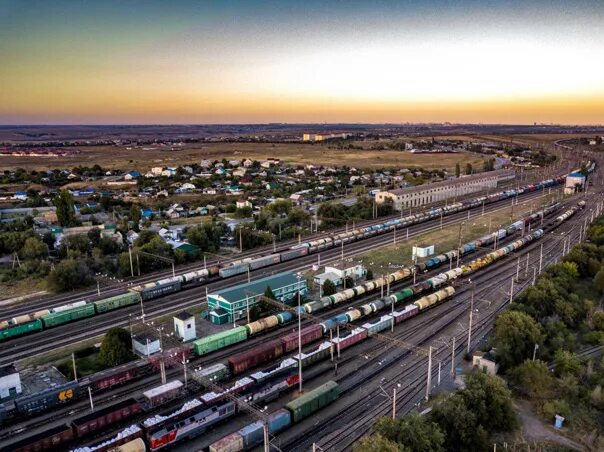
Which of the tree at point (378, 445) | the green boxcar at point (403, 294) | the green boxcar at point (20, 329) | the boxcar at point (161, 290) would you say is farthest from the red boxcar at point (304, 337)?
the green boxcar at point (20, 329)

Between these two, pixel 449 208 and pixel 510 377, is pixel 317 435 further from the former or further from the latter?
pixel 449 208

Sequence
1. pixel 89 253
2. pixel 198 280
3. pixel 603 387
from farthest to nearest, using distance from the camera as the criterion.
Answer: pixel 89 253 < pixel 198 280 < pixel 603 387

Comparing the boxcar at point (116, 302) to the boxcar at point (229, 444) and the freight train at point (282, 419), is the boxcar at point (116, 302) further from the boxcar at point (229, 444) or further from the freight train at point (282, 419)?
the boxcar at point (229, 444)

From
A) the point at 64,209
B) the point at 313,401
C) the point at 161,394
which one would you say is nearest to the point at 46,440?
the point at 161,394

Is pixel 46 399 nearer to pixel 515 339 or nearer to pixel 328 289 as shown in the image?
pixel 328 289

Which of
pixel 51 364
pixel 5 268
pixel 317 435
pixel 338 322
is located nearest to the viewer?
pixel 317 435

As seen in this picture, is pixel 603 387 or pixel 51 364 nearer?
pixel 603 387

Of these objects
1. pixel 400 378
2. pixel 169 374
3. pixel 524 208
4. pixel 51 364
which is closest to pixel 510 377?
pixel 400 378

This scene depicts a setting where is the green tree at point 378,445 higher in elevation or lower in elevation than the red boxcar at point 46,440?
higher
